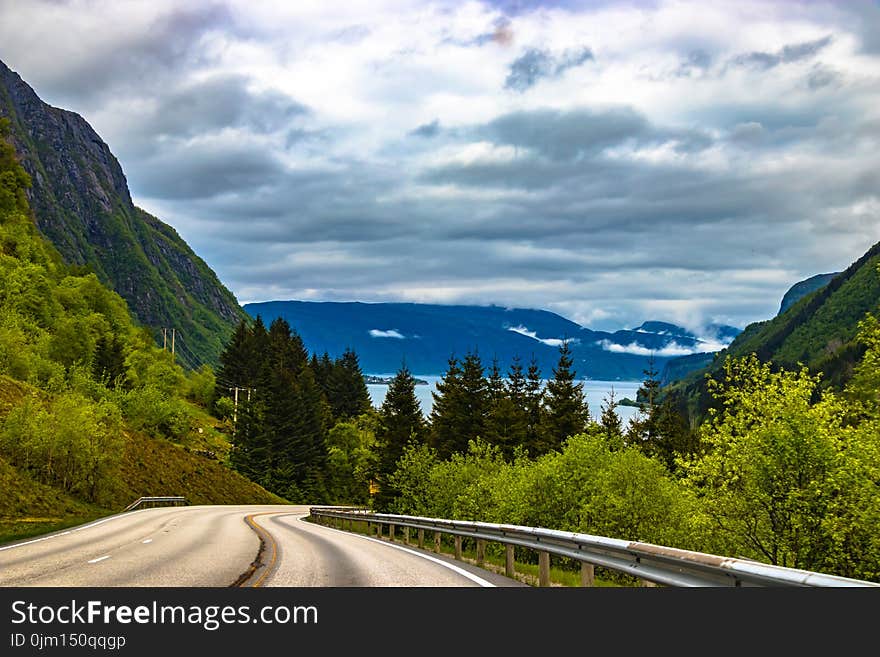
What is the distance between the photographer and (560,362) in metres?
69.9

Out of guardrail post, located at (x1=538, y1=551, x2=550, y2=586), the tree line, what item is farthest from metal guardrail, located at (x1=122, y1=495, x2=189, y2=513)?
guardrail post, located at (x1=538, y1=551, x2=550, y2=586)

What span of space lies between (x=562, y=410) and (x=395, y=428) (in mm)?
15716

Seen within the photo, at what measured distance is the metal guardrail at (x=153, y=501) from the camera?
55906 mm

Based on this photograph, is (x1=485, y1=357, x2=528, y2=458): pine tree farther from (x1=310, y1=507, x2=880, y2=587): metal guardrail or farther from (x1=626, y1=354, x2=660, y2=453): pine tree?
(x1=310, y1=507, x2=880, y2=587): metal guardrail

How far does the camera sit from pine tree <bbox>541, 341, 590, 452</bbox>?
66.6 meters

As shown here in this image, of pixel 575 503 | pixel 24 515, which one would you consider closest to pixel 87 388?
pixel 24 515

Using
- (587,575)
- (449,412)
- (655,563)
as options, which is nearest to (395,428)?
(449,412)

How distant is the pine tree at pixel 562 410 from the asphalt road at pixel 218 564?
42533mm

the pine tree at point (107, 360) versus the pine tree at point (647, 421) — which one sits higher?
the pine tree at point (107, 360)

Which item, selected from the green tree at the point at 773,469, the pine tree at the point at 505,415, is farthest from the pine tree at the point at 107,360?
the green tree at the point at 773,469

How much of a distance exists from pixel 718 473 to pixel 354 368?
117 meters

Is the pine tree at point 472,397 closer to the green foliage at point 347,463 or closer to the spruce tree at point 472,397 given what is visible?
the spruce tree at point 472,397

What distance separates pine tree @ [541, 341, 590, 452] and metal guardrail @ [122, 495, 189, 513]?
28951 mm
